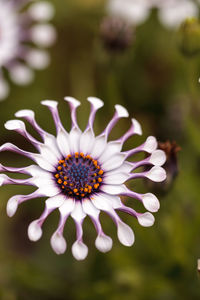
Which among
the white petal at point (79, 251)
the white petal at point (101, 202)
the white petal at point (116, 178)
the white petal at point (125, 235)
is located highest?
the white petal at point (116, 178)

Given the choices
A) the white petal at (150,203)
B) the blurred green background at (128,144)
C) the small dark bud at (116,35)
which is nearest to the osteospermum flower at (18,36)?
the blurred green background at (128,144)

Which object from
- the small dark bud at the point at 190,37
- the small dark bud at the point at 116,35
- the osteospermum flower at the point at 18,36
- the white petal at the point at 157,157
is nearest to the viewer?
the white petal at the point at 157,157

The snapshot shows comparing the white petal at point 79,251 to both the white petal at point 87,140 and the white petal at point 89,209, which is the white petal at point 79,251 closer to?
the white petal at point 89,209

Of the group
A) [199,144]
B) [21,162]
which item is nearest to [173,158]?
[199,144]

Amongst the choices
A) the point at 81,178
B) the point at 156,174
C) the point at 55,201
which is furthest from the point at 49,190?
the point at 156,174

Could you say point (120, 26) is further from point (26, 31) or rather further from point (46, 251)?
point (46, 251)

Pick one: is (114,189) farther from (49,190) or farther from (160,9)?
(160,9)

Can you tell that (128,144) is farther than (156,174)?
Yes
